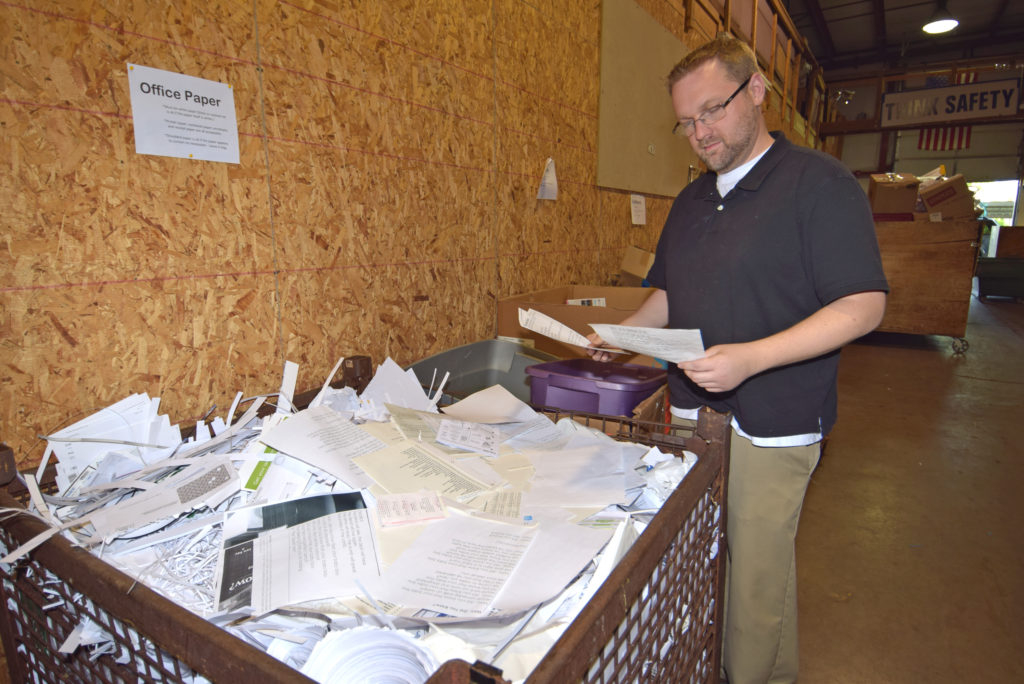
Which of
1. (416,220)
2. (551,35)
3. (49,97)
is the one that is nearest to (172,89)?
(49,97)

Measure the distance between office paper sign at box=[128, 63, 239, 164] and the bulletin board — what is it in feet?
6.65

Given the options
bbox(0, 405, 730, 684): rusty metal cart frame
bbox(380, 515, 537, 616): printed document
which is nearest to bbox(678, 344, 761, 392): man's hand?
bbox(0, 405, 730, 684): rusty metal cart frame

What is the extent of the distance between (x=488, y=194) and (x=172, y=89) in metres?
1.12

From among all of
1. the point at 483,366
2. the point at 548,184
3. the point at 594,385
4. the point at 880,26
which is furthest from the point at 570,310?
the point at 880,26

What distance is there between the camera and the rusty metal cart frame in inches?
17.1

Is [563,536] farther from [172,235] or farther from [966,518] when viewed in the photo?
[966,518]

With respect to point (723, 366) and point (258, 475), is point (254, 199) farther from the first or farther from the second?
point (723, 366)

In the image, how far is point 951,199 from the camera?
494cm

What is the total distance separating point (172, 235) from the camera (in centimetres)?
113

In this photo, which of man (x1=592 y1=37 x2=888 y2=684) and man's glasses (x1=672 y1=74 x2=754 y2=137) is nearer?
man (x1=592 y1=37 x2=888 y2=684)

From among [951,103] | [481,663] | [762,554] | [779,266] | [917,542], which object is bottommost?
[917,542]

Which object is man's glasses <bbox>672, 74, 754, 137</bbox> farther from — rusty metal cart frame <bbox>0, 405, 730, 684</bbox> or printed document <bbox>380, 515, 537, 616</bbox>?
printed document <bbox>380, 515, 537, 616</bbox>

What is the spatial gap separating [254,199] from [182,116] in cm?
21

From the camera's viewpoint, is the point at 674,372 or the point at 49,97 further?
the point at 674,372
